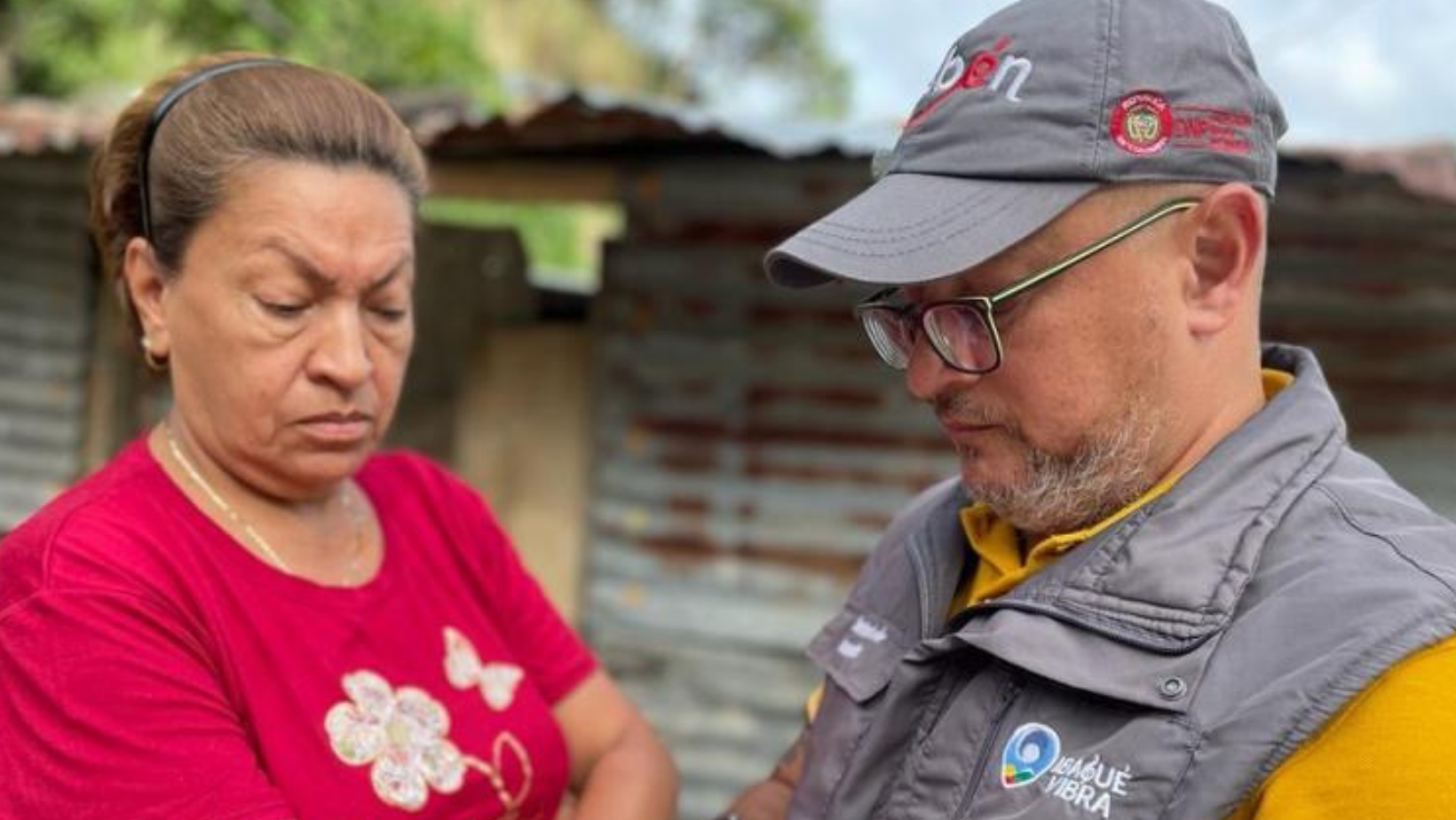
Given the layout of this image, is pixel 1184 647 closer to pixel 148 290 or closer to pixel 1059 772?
pixel 1059 772

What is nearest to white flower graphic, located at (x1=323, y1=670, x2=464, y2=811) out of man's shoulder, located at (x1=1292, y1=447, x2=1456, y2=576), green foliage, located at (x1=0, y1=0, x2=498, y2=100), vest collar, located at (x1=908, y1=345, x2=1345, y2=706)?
vest collar, located at (x1=908, y1=345, x2=1345, y2=706)

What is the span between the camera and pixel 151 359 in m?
1.96

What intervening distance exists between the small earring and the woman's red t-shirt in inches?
5.3

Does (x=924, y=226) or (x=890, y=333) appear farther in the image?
(x=890, y=333)

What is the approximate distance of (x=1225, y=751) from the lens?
129 cm

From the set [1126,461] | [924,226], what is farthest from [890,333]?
[1126,461]

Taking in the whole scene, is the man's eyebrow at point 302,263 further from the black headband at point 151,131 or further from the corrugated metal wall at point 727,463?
the corrugated metal wall at point 727,463

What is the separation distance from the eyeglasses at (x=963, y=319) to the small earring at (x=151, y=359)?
1031mm

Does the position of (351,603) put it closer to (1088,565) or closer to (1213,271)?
(1088,565)

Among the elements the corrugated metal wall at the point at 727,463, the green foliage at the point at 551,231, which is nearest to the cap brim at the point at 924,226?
the corrugated metal wall at the point at 727,463

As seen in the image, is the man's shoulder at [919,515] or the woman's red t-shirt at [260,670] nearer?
the woman's red t-shirt at [260,670]

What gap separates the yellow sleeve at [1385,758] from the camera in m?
1.21

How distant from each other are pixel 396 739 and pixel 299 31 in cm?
717

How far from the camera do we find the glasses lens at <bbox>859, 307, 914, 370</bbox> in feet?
5.32
